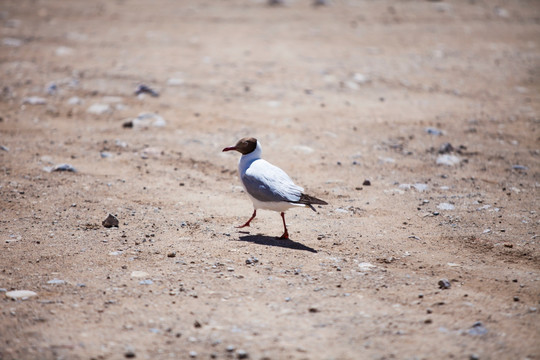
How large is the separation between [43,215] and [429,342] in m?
4.36

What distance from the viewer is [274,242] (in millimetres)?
5781

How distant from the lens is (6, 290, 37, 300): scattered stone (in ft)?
15.0

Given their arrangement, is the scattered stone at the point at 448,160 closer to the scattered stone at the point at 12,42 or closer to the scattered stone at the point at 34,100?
the scattered stone at the point at 34,100

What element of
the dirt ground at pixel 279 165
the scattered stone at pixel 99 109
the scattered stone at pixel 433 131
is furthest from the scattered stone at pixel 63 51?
the scattered stone at pixel 433 131

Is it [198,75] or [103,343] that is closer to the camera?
[103,343]

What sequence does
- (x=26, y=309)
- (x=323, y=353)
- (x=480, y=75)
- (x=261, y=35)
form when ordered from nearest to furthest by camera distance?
(x=323, y=353), (x=26, y=309), (x=480, y=75), (x=261, y=35)

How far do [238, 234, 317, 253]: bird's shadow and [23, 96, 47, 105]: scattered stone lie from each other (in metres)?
5.64

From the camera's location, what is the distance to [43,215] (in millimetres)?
6234

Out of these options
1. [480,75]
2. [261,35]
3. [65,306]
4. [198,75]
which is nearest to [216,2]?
[261,35]

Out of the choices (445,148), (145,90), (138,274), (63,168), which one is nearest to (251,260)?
(138,274)

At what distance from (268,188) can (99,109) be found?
493 cm

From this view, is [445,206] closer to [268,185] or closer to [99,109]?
[268,185]

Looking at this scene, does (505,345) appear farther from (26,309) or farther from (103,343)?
(26,309)

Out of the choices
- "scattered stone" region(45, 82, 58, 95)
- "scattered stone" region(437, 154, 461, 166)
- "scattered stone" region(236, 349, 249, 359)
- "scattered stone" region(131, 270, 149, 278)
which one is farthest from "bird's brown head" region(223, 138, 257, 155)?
"scattered stone" region(45, 82, 58, 95)
